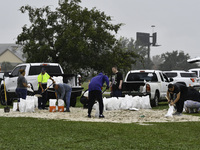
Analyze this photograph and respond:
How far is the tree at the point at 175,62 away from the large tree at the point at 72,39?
73.3m

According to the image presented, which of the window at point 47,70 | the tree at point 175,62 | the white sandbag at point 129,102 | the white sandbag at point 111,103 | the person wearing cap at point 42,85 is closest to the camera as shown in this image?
the white sandbag at point 111,103

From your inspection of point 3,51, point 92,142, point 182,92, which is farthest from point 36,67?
point 3,51

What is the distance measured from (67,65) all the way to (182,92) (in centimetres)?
1821

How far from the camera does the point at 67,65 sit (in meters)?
34.0

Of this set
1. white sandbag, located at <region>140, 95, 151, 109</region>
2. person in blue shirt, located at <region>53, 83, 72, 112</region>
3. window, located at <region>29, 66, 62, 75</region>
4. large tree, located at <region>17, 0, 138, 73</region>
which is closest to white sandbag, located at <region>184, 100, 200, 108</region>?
white sandbag, located at <region>140, 95, 151, 109</region>

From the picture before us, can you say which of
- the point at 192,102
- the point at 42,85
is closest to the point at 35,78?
the point at 42,85

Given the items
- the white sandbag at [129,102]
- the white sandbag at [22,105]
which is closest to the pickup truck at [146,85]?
the white sandbag at [129,102]

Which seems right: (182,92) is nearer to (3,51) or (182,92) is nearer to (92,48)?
(92,48)

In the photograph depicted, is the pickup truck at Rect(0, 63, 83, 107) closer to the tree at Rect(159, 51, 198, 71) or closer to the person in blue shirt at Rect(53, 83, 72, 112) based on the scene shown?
the person in blue shirt at Rect(53, 83, 72, 112)

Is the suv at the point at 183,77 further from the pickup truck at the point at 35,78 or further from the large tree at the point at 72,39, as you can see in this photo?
A: the pickup truck at the point at 35,78

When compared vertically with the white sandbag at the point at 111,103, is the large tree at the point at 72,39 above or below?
above

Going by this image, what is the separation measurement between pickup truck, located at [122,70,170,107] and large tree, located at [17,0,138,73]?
28.4 feet

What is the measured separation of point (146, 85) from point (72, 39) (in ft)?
36.7

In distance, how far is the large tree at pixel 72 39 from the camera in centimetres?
3219
